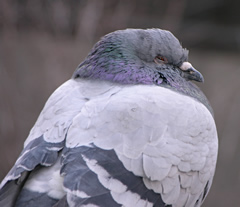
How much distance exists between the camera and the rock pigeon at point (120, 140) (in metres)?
3.28

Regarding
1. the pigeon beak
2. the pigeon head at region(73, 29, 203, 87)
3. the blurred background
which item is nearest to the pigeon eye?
the pigeon head at region(73, 29, 203, 87)

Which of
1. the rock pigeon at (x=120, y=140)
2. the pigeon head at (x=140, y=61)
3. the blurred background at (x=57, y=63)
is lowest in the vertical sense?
the blurred background at (x=57, y=63)

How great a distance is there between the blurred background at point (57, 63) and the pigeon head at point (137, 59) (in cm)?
379

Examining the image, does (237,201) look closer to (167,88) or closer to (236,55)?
(236,55)

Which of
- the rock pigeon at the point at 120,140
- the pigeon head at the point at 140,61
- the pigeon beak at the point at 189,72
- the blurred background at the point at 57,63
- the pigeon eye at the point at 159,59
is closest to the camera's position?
the rock pigeon at the point at 120,140

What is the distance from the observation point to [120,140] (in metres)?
3.48

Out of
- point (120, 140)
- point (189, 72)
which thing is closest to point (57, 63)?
point (189, 72)

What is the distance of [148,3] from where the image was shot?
30.8ft

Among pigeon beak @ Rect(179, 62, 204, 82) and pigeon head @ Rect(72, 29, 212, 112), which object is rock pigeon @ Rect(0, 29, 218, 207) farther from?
pigeon beak @ Rect(179, 62, 204, 82)

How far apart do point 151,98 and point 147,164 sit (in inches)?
21.6

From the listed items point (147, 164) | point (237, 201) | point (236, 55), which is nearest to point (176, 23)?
point (236, 55)

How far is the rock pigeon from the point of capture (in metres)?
3.28

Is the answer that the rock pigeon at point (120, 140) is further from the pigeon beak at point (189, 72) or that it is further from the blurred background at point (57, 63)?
the blurred background at point (57, 63)

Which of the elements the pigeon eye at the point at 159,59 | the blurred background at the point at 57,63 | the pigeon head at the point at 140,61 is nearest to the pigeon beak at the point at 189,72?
the pigeon head at the point at 140,61
